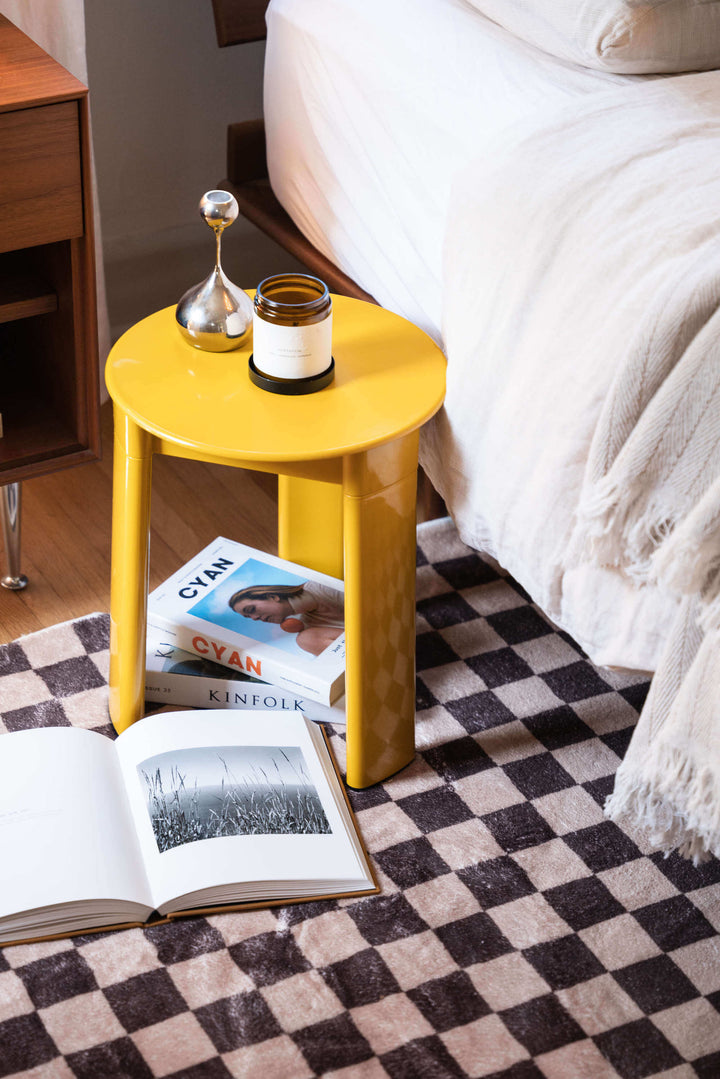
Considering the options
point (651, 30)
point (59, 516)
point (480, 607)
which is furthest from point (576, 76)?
point (59, 516)

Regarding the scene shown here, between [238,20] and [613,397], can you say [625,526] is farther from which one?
[238,20]

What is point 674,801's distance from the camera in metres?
1.00

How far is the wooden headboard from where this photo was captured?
1.68 meters

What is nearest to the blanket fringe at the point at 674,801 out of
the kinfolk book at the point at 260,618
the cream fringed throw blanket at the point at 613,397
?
the cream fringed throw blanket at the point at 613,397

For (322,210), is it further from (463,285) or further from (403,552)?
(403,552)

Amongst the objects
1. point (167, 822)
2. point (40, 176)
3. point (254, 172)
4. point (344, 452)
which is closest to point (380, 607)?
point (344, 452)

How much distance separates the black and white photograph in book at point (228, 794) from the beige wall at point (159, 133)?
100cm

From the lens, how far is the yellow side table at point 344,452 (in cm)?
108

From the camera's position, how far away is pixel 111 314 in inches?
76.8

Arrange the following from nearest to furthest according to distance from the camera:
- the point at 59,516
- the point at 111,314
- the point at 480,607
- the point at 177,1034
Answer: the point at 177,1034
the point at 480,607
the point at 59,516
the point at 111,314

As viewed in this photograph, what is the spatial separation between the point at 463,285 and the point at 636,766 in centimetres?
51

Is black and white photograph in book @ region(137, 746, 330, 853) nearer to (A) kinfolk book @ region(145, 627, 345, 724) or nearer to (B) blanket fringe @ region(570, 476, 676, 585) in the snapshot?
(A) kinfolk book @ region(145, 627, 345, 724)

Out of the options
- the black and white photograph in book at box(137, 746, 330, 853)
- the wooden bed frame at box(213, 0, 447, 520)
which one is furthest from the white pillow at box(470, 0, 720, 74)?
the black and white photograph in book at box(137, 746, 330, 853)

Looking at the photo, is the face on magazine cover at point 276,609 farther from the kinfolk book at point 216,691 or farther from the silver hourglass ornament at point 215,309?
the silver hourglass ornament at point 215,309
